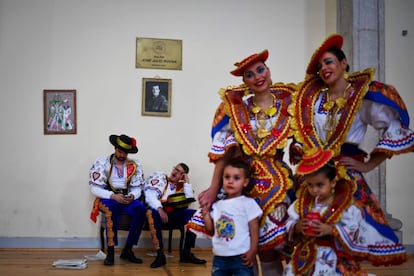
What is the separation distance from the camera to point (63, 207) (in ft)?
19.7

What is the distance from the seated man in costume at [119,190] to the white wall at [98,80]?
0.58m

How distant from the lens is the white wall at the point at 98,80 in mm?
6020

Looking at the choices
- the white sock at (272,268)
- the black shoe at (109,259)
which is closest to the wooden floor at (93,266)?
the black shoe at (109,259)

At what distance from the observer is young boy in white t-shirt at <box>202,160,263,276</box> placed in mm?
2631

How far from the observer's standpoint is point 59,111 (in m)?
6.09

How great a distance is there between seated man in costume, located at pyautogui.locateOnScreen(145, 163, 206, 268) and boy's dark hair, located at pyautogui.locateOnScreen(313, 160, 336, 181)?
2.94m

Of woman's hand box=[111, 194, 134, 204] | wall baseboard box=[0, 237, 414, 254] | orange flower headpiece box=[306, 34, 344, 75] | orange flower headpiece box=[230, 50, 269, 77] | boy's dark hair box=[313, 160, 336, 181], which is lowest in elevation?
wall baseboard box=[0, 237, 414, 254]

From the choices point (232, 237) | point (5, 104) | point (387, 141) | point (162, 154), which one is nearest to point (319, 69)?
point (387, 141)

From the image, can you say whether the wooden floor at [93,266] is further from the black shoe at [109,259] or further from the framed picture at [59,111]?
the framed picture at [59,111]

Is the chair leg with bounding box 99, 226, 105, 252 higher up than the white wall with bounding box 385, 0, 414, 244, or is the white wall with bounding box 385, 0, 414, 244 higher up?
the white wall with bounding box 385, 0, 414, 244

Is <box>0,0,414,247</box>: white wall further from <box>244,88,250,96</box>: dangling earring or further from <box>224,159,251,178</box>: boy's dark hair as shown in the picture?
<box>224,159,251,178</box>: boy's dark hair

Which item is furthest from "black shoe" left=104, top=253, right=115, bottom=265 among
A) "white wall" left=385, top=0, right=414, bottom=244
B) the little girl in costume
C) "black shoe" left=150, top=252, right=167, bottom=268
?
"white wall" left=385, top=0, right=414, bottom=244

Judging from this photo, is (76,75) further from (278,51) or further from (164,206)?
(278,51)

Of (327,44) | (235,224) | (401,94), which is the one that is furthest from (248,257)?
(401,94)
